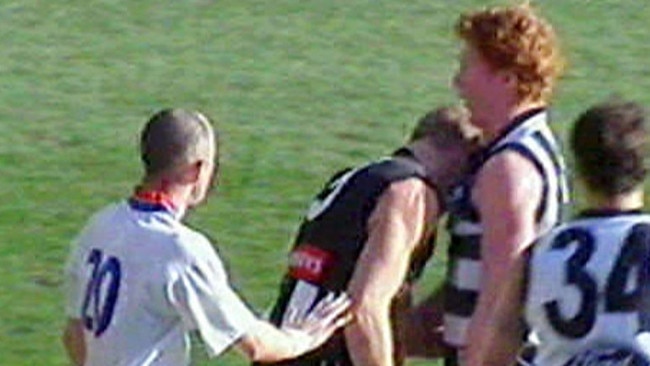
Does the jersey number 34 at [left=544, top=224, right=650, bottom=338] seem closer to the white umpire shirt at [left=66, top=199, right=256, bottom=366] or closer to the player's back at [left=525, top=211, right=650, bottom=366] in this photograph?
A: the player's back at [left=525, top=211, right=650, bottom=366]

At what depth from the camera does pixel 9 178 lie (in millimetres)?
13844

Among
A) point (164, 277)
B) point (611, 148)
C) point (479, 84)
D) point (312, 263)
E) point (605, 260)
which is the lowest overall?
point (312, 263)

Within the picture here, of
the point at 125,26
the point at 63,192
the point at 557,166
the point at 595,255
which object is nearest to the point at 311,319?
the point at 557,166

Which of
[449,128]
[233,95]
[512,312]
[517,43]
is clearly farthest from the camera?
[233,95]

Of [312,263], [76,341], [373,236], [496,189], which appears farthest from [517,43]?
[76,341]

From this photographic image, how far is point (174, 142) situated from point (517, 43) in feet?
3.24

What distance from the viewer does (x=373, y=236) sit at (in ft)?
23.7

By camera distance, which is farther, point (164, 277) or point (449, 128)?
point (449, 128)

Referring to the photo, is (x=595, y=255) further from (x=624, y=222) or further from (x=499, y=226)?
(x=499, y=226)

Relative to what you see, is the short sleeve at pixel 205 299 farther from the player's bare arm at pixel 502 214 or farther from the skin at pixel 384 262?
the player's bare arm at pixel 502 214

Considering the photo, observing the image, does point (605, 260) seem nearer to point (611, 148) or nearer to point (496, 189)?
point (611, 148)

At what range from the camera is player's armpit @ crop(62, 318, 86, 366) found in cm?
727

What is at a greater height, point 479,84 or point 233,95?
point 479,84

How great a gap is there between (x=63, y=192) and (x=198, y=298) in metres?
6.75
